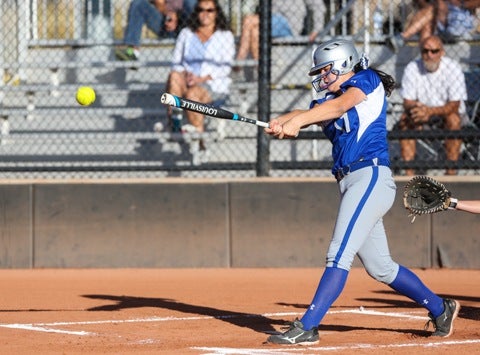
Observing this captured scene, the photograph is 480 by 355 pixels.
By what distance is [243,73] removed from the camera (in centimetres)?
1331

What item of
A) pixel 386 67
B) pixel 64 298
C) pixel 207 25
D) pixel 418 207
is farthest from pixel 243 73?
pixel 418 207

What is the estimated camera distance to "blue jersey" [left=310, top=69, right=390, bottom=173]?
22.4 ft

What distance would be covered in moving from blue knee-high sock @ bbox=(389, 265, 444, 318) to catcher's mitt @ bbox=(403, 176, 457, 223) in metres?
0.46

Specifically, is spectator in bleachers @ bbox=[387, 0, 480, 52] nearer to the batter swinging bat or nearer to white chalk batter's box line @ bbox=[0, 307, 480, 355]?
white chalk batter's box line @ bbox=[0, 307, 480, 355]

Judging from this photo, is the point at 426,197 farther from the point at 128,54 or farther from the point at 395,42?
the point at 128,54

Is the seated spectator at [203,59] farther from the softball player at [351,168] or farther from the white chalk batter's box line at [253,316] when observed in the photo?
the softball player at [351,168]

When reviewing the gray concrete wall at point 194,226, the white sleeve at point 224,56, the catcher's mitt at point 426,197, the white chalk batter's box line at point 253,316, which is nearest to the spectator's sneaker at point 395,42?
the white sleeve at point 224,56

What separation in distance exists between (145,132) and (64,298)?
13.2 ft

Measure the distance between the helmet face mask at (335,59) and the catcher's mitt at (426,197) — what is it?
977mm

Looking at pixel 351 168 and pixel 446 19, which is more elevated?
pixel 446 19

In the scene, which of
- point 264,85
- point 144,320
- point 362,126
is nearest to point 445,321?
point 362,126

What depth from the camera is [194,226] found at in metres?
11.7

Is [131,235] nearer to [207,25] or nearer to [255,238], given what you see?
[255,238]

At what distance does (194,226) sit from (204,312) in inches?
125
